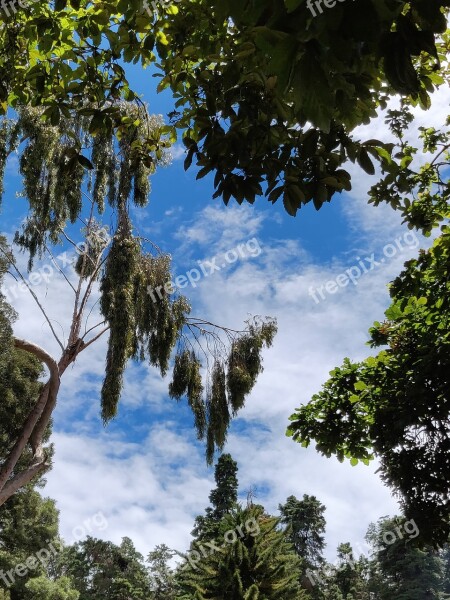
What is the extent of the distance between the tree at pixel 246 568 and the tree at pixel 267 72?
35.3 feet

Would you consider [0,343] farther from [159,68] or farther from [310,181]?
[310,181]

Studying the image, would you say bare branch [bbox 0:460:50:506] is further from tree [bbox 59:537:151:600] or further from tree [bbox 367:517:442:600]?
tree [bbox 367:517:442:600]

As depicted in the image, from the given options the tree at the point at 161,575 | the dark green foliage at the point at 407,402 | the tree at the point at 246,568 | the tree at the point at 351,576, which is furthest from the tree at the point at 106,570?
the dark green foliage at the point at 407,402

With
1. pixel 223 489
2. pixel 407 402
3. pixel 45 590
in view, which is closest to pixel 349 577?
pixel 223 489

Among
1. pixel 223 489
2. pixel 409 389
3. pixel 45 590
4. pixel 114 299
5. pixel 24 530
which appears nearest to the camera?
pixel 409 389

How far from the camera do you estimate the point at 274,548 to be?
491 inches

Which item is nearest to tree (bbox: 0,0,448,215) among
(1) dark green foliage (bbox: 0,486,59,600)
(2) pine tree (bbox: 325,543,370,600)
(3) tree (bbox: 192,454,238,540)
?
(1) dark green foliage (bbox: 0,486,59,600)

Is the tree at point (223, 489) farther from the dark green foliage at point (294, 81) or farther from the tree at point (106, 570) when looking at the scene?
the dark green foliage at point (294, 81)

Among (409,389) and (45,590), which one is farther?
(45,590)

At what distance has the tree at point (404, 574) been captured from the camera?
101 ft

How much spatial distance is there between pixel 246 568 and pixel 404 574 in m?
24.6

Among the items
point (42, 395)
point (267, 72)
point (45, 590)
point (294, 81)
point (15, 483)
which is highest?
point (42, 395)

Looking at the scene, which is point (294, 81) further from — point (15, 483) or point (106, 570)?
point (106, 570)

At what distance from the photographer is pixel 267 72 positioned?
70.6 inches
